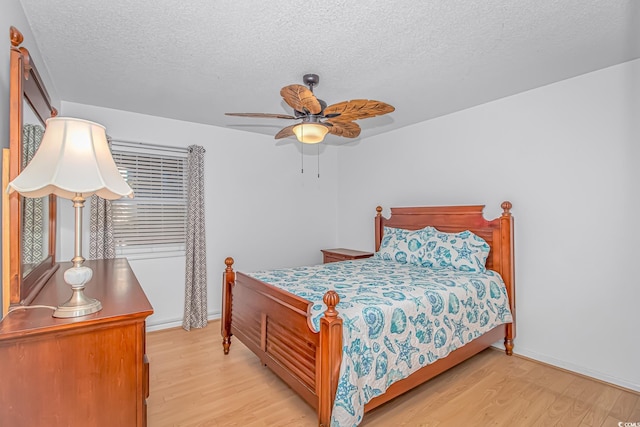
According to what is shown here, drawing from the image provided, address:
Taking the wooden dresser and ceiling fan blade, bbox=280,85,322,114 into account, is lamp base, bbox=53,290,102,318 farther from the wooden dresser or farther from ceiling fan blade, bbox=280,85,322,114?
ceiling fan blade, bbox=280,85,322,114

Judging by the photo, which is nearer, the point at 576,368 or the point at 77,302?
the point at 77,302

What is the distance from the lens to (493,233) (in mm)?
3100

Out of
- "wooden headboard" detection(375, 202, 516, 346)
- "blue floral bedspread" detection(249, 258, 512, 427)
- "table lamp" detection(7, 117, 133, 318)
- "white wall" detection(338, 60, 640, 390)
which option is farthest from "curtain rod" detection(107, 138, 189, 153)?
"white wall" detection(338, 60, 640, 390)

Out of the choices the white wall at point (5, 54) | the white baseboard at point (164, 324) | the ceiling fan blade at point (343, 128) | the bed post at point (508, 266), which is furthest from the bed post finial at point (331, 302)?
the white baseboard at point (164, 324)

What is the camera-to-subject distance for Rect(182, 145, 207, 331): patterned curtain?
12.2 feet

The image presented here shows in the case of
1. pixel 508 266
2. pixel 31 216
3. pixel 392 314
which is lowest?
pixel 392 314

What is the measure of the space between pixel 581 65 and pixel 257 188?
139 inches

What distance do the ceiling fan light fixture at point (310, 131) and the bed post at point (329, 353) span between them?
1200 mm

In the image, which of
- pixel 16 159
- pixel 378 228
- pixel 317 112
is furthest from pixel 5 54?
pixel 378 228

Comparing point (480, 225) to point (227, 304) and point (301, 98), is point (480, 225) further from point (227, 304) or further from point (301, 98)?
point (227, 304)

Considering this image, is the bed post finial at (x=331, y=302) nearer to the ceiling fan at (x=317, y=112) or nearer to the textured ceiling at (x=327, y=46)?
the ceiling fan at (x=317, y=112)

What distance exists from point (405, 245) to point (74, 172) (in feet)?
10.1

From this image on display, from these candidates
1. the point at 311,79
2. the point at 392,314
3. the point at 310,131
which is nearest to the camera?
the point at 392,314

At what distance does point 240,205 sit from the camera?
4.22m
